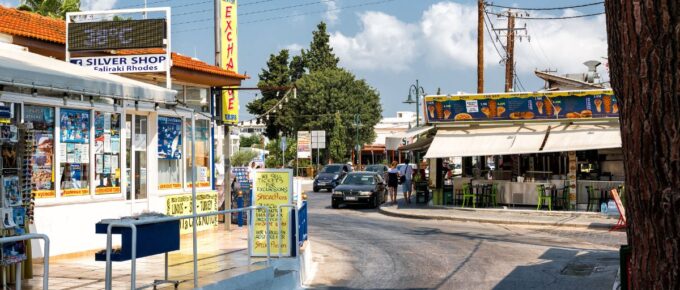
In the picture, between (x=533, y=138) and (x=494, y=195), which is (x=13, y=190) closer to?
(x=494, y=195)

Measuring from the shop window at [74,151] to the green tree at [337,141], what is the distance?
54053 mm

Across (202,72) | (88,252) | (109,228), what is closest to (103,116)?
(88,252)

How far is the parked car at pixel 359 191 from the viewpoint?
94.5ft

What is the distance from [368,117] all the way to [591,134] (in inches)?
1849

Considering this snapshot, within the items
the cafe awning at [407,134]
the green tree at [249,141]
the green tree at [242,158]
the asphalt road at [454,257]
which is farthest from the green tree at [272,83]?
the asphalt road at [454,257]

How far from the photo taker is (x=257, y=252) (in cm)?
1188

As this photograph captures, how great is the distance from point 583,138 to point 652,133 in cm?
2257

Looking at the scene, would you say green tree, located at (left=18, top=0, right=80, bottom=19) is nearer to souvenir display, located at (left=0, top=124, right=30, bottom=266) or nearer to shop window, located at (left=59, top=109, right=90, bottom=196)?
shop window, located at (left=59, top=109, right=90, bottom=196)

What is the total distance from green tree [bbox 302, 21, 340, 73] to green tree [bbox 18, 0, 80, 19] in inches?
1880

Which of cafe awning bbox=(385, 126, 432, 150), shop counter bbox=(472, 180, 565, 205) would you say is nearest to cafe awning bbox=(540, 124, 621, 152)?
shop counter bbox=(472, 180, 565, 205)

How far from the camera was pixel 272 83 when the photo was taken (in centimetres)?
7625

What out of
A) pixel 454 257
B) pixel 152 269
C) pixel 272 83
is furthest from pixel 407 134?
pixel 272 83

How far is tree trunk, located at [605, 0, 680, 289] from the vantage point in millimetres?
3342

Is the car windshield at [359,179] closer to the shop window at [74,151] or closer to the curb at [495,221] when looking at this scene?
the curb at [495,221]
